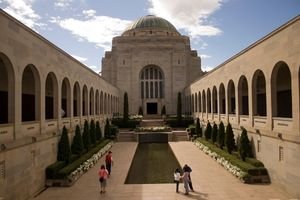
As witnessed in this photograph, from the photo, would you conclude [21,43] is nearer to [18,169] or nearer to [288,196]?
[18,169]

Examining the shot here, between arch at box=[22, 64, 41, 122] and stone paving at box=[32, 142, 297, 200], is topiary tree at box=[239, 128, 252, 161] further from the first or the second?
arch at box=[22, 64, 41, 122]

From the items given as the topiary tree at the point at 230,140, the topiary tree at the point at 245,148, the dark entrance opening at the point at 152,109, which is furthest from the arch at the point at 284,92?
the dark entrance opening at the point at 152,109

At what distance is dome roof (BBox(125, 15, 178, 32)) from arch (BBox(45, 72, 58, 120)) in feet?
138

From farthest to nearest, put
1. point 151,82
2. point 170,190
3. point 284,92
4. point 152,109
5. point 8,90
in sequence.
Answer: point 151,82, point 152,109, point 284,92, point 170,190, point 8,90

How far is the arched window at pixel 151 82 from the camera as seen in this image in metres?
54.0

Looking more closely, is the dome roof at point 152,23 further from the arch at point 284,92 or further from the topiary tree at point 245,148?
the topiary tree at point 245,148

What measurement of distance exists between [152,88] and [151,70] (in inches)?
128

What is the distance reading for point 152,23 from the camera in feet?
208

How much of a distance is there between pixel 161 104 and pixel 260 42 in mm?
37545

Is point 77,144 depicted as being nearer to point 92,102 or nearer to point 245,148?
point 92,102

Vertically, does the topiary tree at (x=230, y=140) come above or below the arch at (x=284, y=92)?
below

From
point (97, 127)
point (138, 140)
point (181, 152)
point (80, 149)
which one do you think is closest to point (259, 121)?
point (181, 152)

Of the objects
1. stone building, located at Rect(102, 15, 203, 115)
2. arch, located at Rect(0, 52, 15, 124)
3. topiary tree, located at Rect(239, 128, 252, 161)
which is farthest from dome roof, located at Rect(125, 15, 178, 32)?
arch, located at Rect(0, 52, 15, 124)

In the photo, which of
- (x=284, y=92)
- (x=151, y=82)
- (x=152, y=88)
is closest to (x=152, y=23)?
(x=151, y=82)
